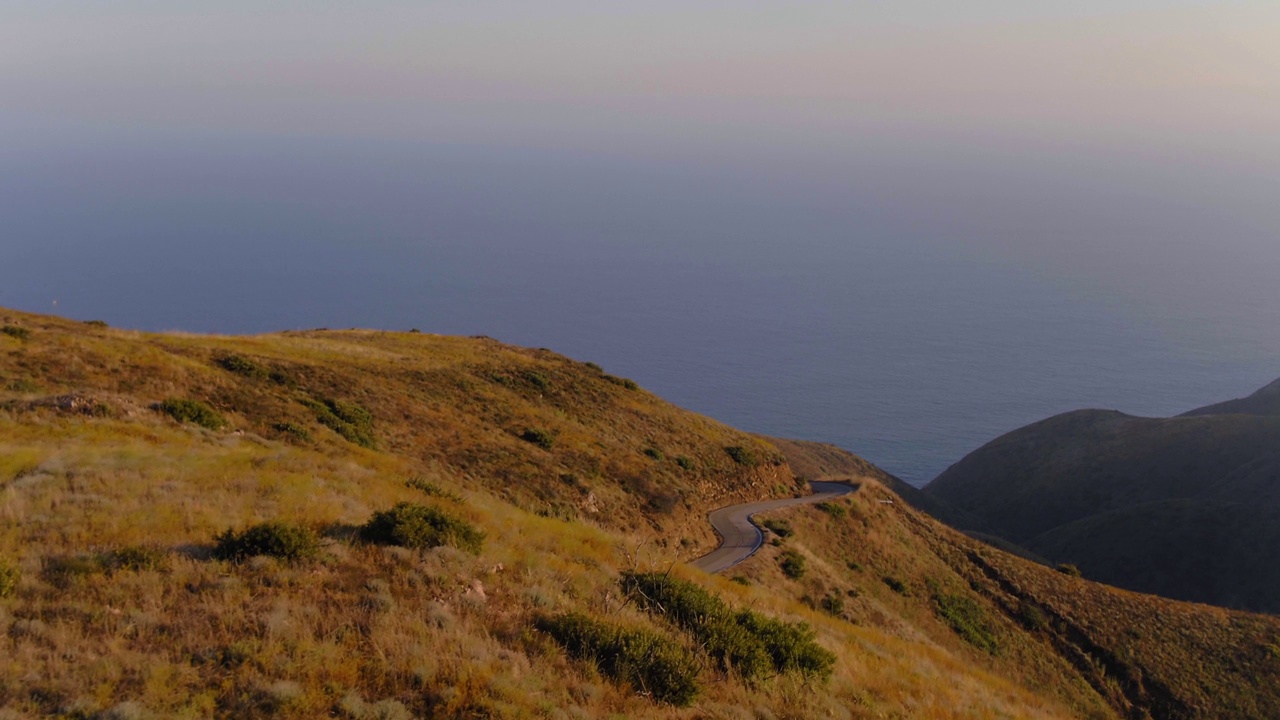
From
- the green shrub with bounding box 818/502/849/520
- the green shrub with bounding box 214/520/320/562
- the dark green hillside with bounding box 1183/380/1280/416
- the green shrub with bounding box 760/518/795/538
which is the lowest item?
the dark green hillside with bounding box 1183/380/1280/416

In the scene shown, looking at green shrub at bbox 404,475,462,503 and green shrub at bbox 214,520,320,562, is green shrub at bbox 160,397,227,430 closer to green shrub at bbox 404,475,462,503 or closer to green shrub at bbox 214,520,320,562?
green shrub at bbox 404,475,462,503

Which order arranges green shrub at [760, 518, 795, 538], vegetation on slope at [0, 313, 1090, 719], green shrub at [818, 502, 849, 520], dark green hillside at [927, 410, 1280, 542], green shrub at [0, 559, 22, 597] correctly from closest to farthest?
vegetation on slope at [0, 313, 1090, 719], green shrub at [0, 559, 22, 597], green shrub at [760, 518, 795, 538], green shrub at [818, 502, 849, 520], dark green hillside at [927, 410, 1280, 542]

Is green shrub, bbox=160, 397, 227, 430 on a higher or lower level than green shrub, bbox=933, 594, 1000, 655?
higher

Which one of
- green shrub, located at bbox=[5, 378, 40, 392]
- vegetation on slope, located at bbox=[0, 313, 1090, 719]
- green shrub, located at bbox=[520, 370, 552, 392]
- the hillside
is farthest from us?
green shrub, located at bbox=[520, 370, 552, 392]

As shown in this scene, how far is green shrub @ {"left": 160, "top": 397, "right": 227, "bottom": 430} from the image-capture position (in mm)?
19031

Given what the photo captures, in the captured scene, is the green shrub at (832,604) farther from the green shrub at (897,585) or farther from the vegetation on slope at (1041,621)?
the green shrub at (897,585)

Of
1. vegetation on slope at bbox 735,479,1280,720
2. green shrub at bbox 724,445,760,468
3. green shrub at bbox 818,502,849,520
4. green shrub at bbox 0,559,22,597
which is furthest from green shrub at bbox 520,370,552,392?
green shrub at bbox 0,559,22,597

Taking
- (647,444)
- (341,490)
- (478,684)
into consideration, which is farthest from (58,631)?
(647,444)

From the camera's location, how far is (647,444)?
36.9m

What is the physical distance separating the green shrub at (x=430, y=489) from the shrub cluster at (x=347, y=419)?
21.4ft

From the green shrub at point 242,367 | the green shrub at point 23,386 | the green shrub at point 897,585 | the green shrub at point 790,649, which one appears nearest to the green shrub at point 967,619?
the green shrub at point 897,585

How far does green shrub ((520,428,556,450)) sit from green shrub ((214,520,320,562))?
19.6 metres

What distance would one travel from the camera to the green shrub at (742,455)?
3900 cm

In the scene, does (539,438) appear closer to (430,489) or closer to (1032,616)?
(430,489)
